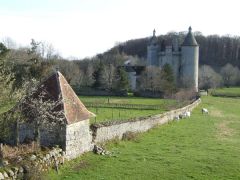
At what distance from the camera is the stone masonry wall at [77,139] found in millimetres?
20219

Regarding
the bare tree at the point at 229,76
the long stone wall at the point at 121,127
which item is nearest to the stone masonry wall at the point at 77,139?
the long stone wall at the point at 121,127

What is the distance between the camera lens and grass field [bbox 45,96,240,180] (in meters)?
18.6

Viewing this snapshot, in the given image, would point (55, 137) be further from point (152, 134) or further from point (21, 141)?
point (152, 134)

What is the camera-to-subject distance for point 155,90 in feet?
255

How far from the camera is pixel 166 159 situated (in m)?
21.6

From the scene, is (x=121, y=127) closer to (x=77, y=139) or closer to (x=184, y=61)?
(x=77, y=139)

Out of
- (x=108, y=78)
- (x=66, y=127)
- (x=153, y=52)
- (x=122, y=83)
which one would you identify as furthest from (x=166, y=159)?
(x=153, y=52)

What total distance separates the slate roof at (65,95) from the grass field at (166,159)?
2.05 meters

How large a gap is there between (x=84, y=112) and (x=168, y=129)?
12.5m

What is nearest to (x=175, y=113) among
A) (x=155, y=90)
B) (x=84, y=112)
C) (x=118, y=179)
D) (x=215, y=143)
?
(x=215, y=143)

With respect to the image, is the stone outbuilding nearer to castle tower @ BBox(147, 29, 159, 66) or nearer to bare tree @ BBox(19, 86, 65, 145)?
bare tree @ BBox(19, 86, 65, 145)

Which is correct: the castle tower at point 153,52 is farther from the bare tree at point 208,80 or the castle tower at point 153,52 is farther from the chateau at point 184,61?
the bare tree at point 208,80

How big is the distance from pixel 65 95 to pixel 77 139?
2.27 metres

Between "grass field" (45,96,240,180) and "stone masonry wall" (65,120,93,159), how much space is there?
389 millimetres
